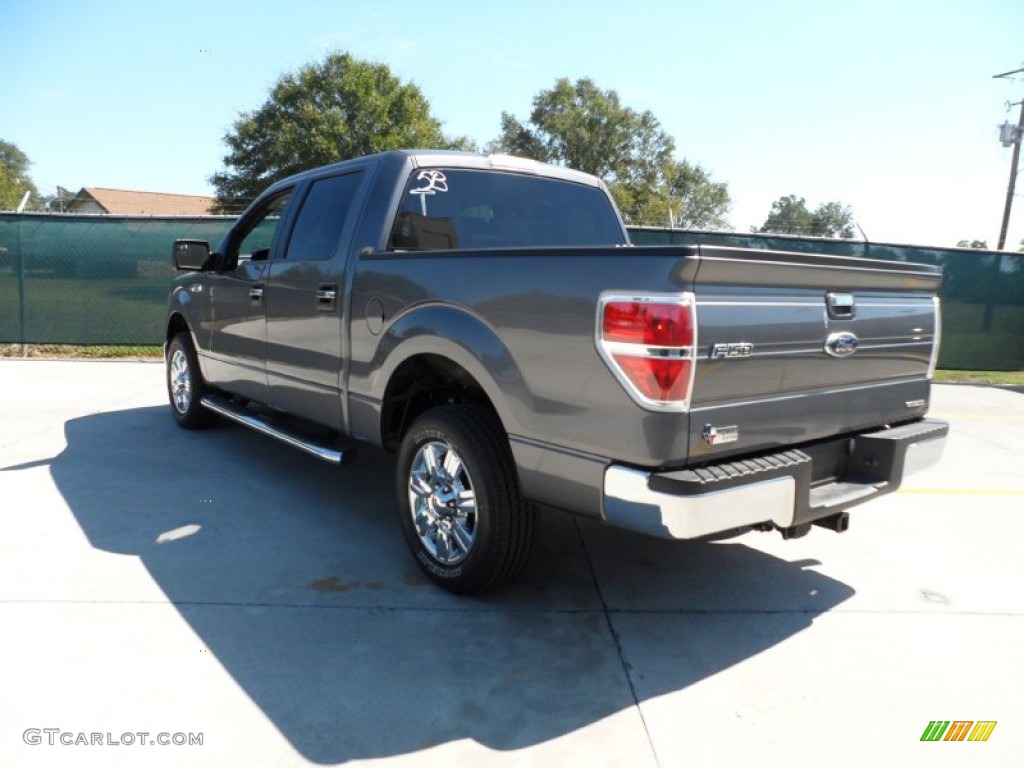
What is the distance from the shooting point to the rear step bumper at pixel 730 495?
2424mm

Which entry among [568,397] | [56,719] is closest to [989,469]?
[568,397]

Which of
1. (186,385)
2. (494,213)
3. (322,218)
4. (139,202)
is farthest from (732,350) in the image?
(139,202)

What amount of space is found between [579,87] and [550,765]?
5936 cm

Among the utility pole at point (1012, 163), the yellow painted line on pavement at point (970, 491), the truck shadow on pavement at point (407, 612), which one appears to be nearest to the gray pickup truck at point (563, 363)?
the truck shadow on pavement at point (407, 612)

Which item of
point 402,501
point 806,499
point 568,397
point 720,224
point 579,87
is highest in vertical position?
point 579,87

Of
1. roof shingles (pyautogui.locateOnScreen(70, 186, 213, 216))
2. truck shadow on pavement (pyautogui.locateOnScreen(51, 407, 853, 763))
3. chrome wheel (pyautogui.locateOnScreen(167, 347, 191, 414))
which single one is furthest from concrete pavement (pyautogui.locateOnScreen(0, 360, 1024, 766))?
roof shingles (pyautogui.locateOnScreen(70, 186, 213, 216))

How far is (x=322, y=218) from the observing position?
14.4ft

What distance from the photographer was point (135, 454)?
555cm

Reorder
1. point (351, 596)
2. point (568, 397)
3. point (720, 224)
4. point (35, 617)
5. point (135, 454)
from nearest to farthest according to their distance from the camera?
point (568, 397) → point (35, 617) → point (351, 596) → point (135, 454) → point (720, 224)

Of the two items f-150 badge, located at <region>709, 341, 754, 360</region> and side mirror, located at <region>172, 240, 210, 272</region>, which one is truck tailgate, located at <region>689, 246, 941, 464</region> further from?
side mirror, located at <region>172, 240, 210, 272</region>

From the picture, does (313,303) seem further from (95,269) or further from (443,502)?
(95,269)

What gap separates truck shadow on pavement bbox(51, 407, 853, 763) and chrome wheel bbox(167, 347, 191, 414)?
1430 millimetres

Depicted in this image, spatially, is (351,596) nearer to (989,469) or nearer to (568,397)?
(568,397)

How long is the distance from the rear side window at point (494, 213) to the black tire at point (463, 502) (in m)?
1.06
